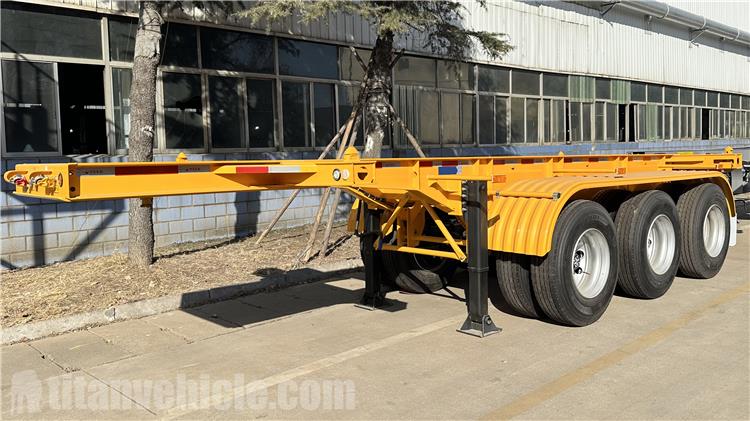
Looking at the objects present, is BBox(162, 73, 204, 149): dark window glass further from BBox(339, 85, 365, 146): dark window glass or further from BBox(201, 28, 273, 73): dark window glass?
BBox(339, 85, 365, 146): dark window glass

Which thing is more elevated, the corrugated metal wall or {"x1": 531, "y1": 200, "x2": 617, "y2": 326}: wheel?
the corrugated metal wall

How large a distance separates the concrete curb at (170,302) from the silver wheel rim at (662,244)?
3922mm

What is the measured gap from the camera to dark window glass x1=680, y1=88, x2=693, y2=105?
88.7ft

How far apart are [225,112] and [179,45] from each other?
139cm

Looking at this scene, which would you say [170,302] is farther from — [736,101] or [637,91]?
[736,101]

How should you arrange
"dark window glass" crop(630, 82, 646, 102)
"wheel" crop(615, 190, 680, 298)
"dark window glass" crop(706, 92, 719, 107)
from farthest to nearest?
"dark window glass" crop(706, 92, 719, 107) < "dark window glass" crop(630, 82, 646, 102) < "wheel" crop(615, 190, 680, 298)

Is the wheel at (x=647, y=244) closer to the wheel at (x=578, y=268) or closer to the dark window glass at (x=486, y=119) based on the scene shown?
the wheel at (x=578, y=268)

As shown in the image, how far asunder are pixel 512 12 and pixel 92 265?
13243 millimetres

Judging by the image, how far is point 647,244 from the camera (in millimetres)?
7344

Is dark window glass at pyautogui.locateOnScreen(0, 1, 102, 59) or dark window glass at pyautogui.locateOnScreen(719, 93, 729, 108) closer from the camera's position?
dark window glass at pyautogui.locateOnScreen(0, 1, 102, 59)

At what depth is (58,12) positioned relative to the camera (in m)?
9.70

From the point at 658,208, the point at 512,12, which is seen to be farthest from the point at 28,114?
the point at 512,12

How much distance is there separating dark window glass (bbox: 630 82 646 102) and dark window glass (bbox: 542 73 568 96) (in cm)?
461

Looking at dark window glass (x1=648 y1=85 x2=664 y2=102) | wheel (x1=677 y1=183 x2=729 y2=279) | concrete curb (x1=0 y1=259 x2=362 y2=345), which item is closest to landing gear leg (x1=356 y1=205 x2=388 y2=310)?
concrete curb (x1=0 y1=259 x2=362 y2=345)
